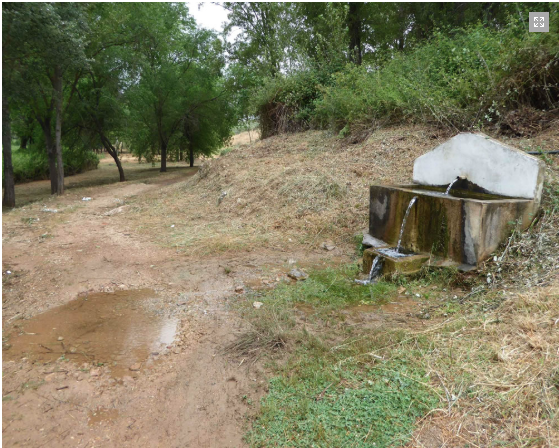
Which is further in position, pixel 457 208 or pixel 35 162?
pixel 35 162

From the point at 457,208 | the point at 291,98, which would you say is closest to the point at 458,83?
the point at 457,208

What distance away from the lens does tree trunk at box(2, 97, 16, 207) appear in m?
11.2

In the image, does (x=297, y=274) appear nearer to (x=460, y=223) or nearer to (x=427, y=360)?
(x=460, y=223)

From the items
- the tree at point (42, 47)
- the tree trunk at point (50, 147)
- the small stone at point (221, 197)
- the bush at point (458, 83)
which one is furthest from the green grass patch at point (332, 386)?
the tree trunk at point (50, 147)

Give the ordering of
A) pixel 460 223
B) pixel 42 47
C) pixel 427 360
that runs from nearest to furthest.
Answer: pixel 427 360 → pixel 460 223 → pixel 42 47

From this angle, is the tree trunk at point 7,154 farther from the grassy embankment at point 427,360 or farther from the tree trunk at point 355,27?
the tree trunk at point 355,27

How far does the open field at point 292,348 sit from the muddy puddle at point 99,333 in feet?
0.15

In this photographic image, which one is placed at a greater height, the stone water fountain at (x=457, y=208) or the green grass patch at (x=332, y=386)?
the stone water fountain at (x=457, y=208)

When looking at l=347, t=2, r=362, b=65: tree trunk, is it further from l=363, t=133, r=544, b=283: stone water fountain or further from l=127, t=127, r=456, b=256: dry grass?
l=363, t=133, r=544, b=283: stone water fountain

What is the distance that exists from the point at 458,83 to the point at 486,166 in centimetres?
388

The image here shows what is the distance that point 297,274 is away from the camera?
5.02m

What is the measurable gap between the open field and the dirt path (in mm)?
15

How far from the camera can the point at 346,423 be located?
240 centimetres

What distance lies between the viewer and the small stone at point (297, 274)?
4.95 meters
